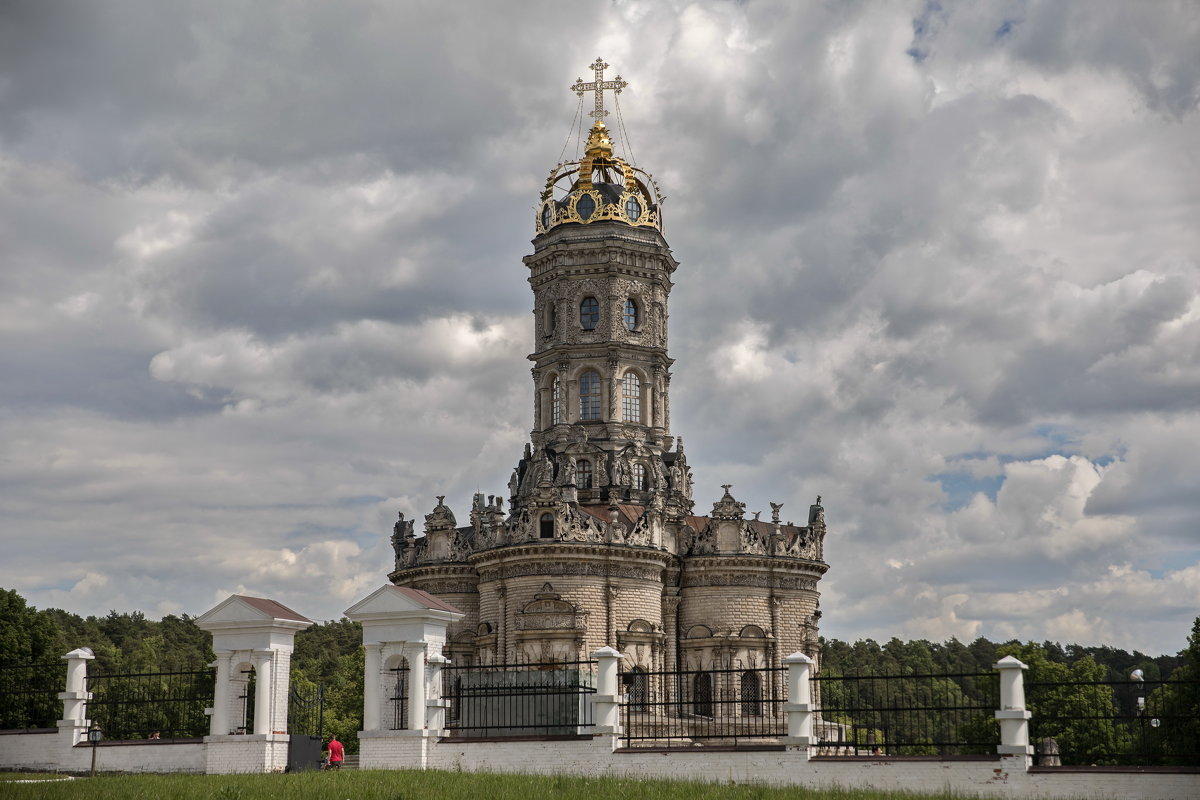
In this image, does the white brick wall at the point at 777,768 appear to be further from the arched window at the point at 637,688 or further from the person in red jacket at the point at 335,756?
the person in red jacket at the point at 335,756

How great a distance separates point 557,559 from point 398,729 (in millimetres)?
24402

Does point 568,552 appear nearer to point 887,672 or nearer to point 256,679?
point 256,679

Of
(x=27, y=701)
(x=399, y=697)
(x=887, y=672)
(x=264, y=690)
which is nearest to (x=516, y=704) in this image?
(x=399, y=697)

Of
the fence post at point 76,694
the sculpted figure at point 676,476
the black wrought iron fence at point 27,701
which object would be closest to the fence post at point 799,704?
the fence post at point 76,694

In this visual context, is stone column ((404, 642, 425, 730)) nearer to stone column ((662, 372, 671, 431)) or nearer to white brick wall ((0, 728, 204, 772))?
white brick wall ((0, 728, 204, 772))

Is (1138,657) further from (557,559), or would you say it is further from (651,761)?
(651,761)

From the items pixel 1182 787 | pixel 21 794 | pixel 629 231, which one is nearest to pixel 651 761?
pixel 1182 787

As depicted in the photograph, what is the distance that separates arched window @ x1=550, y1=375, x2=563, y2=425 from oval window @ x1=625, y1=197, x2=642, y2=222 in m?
7.99

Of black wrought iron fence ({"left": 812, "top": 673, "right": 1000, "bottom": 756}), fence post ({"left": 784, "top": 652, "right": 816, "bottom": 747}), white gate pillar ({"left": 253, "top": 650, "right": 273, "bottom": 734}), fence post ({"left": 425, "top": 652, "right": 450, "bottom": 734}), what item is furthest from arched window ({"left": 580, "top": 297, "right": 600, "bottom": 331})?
fence post ({"left": 784, "top": 652, "right": 816, "bottom": 747})

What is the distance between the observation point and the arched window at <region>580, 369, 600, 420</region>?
5991 centimetres

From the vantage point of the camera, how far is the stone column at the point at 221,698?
28.3 metres

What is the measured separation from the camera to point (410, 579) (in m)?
57.8

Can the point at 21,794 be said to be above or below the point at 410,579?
below

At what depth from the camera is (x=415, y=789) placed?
73.1 ft
